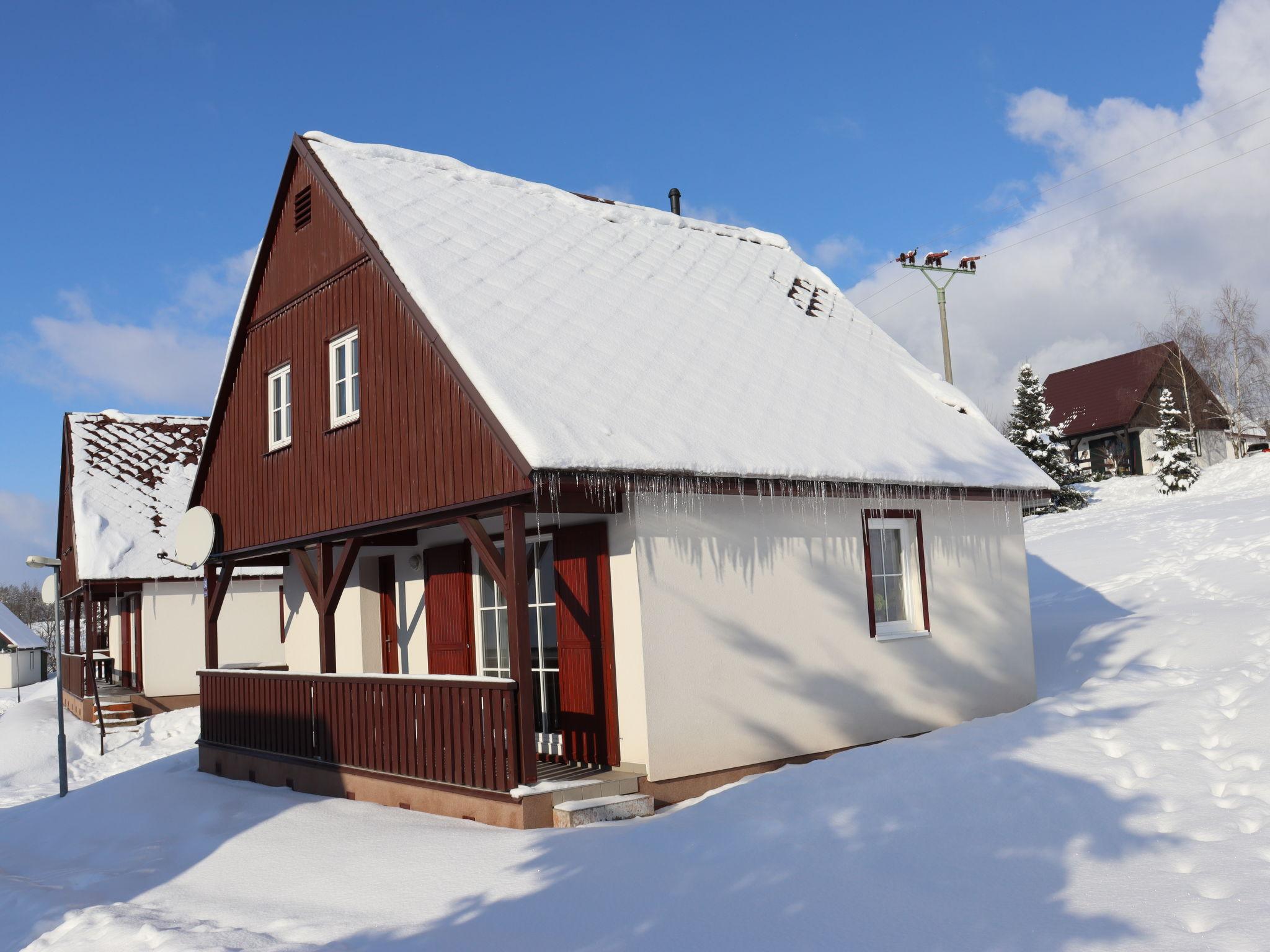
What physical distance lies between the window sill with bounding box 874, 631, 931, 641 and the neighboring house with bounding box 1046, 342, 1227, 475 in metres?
33.4

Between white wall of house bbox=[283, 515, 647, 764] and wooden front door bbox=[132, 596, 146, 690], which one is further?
wooden front door bbox=[132, 596, 146, 690]

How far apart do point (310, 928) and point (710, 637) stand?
4.06 meters

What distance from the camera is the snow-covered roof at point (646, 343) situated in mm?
8656

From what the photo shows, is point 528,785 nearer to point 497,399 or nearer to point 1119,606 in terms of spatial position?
point 497,399

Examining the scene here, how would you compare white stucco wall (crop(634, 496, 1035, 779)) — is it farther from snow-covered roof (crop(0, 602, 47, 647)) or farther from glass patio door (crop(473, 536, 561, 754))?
snow-covered roof (crop(0, 602, 47, 647))

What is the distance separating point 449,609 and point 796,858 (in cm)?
613

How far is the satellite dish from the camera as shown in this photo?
44.8 ft

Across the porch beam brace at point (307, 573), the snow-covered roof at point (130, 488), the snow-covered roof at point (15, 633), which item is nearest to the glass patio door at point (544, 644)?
the porch beam brace at point (307, 573)

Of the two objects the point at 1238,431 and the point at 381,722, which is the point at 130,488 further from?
the point at 1238,431

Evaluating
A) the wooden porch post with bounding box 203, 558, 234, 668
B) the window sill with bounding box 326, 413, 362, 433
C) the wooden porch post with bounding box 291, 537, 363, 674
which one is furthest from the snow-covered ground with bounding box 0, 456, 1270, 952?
the window sill with bounding box 326, 413, 362, 433

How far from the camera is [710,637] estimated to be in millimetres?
8930

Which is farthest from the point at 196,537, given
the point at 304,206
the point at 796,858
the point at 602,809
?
the point at 796,858

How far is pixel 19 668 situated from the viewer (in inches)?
1373

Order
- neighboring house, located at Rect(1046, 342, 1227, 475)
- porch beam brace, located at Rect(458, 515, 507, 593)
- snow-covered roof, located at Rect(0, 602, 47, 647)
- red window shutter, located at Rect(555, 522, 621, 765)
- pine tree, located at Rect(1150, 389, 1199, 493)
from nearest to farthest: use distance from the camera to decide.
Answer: porch beam brace, located at Rect(458, 515, 507, 593) < red window shutter, located at Rect(555, 522, 621, 765) < pine tree, located at Rect(1150, 389, 1199, 493) < snow-covered roof, located at Rect(0, 602, 47, 647) < neighboring house, located at Rect(1046, 342, 1227, 475)
